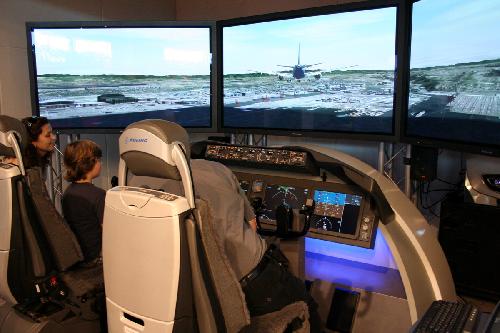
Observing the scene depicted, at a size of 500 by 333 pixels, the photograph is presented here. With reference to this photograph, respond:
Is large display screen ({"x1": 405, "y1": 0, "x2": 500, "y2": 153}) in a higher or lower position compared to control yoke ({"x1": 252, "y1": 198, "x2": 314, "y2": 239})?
higher

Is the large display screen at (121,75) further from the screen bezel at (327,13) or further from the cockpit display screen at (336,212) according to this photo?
the cockpit display screen at (336,212)

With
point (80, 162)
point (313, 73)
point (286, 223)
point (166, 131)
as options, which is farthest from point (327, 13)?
point (166, 131)

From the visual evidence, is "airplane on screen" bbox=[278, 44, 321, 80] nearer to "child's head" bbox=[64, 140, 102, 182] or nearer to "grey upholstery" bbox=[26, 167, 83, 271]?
"child's head" bbox=[64, 140, 102, 182]

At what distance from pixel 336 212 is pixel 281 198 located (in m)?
0.32

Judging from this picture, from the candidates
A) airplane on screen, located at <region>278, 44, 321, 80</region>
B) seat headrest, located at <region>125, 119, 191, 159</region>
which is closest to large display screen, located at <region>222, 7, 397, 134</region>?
airplane on screen, located at <region>278, 44, 321, 80</region>

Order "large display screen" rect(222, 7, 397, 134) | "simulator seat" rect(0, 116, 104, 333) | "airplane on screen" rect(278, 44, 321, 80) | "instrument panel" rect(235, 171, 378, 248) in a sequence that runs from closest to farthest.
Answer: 1. "simulator seat" rect(0, 116, 104, 333)
2. "instrument panel" rect(235, 171, 378, 248)
3. "large display screen" rect(222, 7, 397, 134)
4. "airplane on screen" rect(278, 44, 321, 80)

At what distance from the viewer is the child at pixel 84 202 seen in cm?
224

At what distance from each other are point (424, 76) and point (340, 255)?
120cm

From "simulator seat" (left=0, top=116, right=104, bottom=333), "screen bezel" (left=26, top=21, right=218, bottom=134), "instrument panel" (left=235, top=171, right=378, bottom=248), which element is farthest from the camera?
"screen bezel" (left=26, top=21, right=218, bottom=134)

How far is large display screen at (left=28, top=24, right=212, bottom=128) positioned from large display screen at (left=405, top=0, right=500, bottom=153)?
69.9 inches

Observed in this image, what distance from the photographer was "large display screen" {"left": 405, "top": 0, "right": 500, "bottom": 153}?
2.38 metres

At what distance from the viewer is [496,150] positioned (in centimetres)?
233

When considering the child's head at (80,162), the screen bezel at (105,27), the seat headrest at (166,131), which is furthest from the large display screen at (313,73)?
the seat headrest at (166,131)

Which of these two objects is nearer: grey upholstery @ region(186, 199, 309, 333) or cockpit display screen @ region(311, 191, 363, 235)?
grey upholstery @ region(186, 199, 309, 333)
